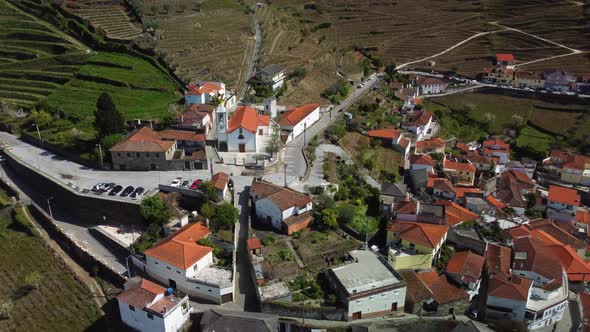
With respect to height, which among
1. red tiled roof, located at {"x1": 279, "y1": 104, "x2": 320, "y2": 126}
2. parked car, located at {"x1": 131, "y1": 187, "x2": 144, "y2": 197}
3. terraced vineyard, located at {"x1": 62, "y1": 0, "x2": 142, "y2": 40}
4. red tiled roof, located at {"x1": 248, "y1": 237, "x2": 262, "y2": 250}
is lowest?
red tiled roof, located at {"x1": 248, "y1": 237, "x2": 262, "y2": 250}

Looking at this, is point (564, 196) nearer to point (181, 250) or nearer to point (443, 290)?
point (443, 290)

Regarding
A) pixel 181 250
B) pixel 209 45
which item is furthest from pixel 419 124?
pixel 181 250

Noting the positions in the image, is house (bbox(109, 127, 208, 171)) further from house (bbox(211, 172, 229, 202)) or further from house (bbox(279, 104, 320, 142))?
house (bbox(279, 104, 320, 142))

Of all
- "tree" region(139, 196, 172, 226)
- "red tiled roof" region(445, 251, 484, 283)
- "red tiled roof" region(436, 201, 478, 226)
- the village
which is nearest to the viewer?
the village

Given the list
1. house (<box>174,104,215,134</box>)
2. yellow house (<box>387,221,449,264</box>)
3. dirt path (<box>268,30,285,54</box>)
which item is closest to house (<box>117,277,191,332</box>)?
yellow house (<box>387,221,449,264</box>)

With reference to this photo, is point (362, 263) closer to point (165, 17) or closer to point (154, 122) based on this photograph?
point (154, 122)

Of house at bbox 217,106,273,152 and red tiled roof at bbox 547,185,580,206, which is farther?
red tiled roof at bbox 547,185,580,206

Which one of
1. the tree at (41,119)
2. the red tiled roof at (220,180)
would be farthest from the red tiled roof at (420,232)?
the tree at (41,119)
